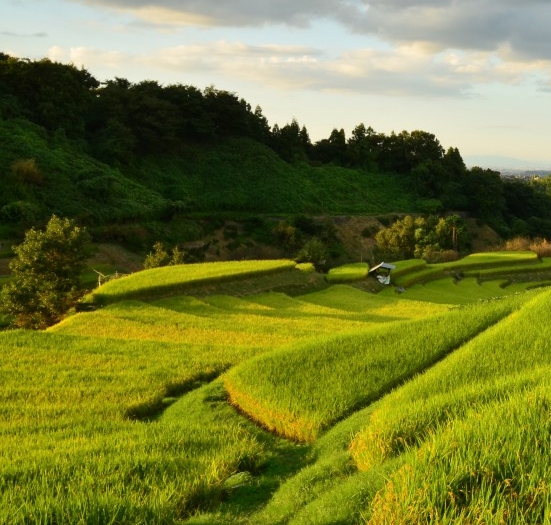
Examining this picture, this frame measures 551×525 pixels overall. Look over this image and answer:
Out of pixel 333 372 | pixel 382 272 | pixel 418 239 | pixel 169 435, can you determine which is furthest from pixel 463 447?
pixel 418 239

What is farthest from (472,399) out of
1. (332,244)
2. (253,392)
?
(332,244)

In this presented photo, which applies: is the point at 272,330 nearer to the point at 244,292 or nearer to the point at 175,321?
the point at 175,321

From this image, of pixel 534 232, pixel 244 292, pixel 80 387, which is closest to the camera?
pixel 80 387

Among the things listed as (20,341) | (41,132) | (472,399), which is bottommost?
(20,341)

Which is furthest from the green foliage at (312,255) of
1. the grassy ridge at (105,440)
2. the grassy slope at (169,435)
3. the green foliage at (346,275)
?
the grassy ridge at (105,440)

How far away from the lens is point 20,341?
40.8 ft

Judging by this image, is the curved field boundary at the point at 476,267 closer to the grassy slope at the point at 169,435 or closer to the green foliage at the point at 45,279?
the green foliage at the point at 45,279

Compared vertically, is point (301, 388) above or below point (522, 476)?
below

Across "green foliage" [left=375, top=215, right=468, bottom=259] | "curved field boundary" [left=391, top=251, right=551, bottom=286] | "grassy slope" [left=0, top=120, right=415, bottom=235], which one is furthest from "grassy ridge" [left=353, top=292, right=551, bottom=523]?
"green foliage" [left=375, top=215, right=468, bottom=259]

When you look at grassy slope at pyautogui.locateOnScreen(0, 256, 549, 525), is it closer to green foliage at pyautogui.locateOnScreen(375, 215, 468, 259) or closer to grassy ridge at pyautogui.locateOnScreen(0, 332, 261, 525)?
grassy ridge at pyautogui.locateOnScreen(0, 332, 261, 525)

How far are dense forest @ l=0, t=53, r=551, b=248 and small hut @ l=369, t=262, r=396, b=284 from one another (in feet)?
57.5

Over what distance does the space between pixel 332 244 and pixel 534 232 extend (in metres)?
29.2

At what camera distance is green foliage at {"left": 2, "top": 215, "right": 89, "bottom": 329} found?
1756 centimetres

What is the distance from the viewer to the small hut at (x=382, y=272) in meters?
28.9
